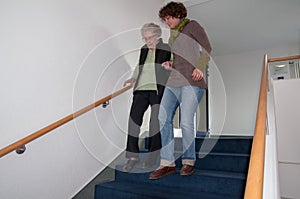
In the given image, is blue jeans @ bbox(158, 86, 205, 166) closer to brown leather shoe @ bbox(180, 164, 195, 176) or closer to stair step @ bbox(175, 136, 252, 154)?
brown leather shoe @ bbox(180, 164, 195, 176)

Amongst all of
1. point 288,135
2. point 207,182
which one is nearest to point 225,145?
point 207,182

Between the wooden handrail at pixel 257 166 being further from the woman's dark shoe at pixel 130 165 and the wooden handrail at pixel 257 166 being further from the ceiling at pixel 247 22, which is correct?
the ceiling at pixel 247 22

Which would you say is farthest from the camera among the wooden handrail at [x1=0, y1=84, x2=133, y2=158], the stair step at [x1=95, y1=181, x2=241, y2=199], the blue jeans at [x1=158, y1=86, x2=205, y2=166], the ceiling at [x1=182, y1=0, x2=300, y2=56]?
the ceiling at [x1=182, y1=0, x2=300, y2=56]

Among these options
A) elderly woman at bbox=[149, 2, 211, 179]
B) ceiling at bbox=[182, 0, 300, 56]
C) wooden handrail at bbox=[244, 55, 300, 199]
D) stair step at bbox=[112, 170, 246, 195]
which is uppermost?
ceiling at bbox=[182, 0, 300, 56]

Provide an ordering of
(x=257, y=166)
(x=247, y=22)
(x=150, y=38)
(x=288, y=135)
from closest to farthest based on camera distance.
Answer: (x=257, y=166)
(x=150, y=38)
(x=288, y=135)
(x=247, y=22)

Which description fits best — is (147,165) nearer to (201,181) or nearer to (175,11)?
(201,181)

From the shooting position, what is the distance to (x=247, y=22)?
13.9ft

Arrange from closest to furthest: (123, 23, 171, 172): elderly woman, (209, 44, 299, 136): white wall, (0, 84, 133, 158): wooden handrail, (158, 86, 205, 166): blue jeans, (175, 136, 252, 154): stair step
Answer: (0, 84, 133, 158): wooden handrail → (158, 86, 205, 166): blue jeans → (123, 23, 171, 172): elderly woman → (175, 136, 252, 154): stair step → (209, 44, 299, 136): white wall

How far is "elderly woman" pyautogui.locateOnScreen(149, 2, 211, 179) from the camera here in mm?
1624

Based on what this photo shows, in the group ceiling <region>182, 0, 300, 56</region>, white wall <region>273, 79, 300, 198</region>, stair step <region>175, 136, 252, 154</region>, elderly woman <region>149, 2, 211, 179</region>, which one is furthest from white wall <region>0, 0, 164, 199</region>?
white wall <region>273, 79, 300, 198</region>

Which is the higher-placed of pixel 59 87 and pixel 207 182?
pixel 59 87

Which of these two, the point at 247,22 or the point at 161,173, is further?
the point at 247,22

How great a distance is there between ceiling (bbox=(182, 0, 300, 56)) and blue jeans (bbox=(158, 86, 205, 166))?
2.40 meters

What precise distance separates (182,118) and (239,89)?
414 cm
